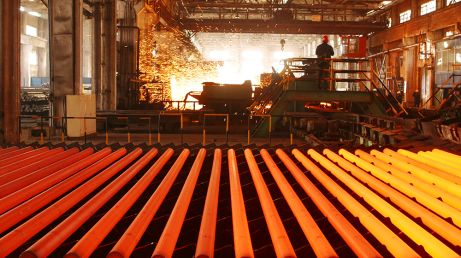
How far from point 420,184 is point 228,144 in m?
3.06

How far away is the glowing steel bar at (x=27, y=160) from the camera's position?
3858 millimetres

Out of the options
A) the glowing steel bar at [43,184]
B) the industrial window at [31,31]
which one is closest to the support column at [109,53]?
the glowing steel bar at [43,184]

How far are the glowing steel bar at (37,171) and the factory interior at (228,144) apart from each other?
0.02 metres

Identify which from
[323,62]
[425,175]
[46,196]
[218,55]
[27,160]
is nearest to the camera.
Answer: [46,196]

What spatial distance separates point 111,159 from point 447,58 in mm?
19472

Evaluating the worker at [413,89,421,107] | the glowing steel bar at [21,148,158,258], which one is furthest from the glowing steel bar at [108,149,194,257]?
the worker at [413,89,421,107]

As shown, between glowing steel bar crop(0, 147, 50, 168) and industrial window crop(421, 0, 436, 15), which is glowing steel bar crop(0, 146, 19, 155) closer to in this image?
glowing steel bar crop(0, 147, 50, 168)

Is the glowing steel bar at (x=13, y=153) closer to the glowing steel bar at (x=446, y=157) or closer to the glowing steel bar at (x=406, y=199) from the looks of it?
the glowing steel bar at (x=406, y=199)

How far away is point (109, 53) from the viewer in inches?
723

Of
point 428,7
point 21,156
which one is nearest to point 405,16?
point 428,7

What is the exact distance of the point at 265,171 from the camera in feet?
14.6

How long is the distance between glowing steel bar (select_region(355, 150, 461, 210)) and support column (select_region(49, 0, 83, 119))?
10890mm

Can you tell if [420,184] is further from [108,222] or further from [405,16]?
[405,16]

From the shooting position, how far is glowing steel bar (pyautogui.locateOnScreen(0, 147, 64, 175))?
3.86 meters
